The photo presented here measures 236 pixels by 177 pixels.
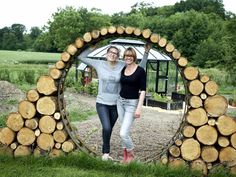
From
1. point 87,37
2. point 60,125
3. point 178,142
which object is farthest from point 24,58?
point 178,142

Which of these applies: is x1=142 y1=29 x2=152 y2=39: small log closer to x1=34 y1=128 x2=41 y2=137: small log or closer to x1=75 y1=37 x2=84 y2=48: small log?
x1=75 y1=37 x2=84 y2=48: small log

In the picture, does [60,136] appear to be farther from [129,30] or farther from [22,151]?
[129,30]

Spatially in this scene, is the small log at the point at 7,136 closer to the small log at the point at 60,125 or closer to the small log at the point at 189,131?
the small log at the point at 60,125

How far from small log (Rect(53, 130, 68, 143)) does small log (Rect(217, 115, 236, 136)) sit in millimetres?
A: 2115

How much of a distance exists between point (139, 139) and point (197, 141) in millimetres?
2911

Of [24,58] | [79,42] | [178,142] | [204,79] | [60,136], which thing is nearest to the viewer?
[204,79]

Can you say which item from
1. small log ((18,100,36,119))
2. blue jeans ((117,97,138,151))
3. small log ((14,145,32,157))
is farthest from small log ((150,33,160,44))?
small log ((14,145,32,157))

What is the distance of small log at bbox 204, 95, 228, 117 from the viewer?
20.0ft

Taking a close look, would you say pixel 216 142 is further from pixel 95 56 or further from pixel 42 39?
pixel 42 39

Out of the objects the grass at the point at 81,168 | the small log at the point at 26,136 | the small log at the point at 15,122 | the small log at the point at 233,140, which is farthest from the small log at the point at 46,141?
the small log at the point at 233,140

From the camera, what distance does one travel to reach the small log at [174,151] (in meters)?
6.27

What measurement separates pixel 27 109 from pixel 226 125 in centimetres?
273

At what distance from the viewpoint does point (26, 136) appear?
6.62 m

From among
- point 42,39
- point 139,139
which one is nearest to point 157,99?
point 139,139
